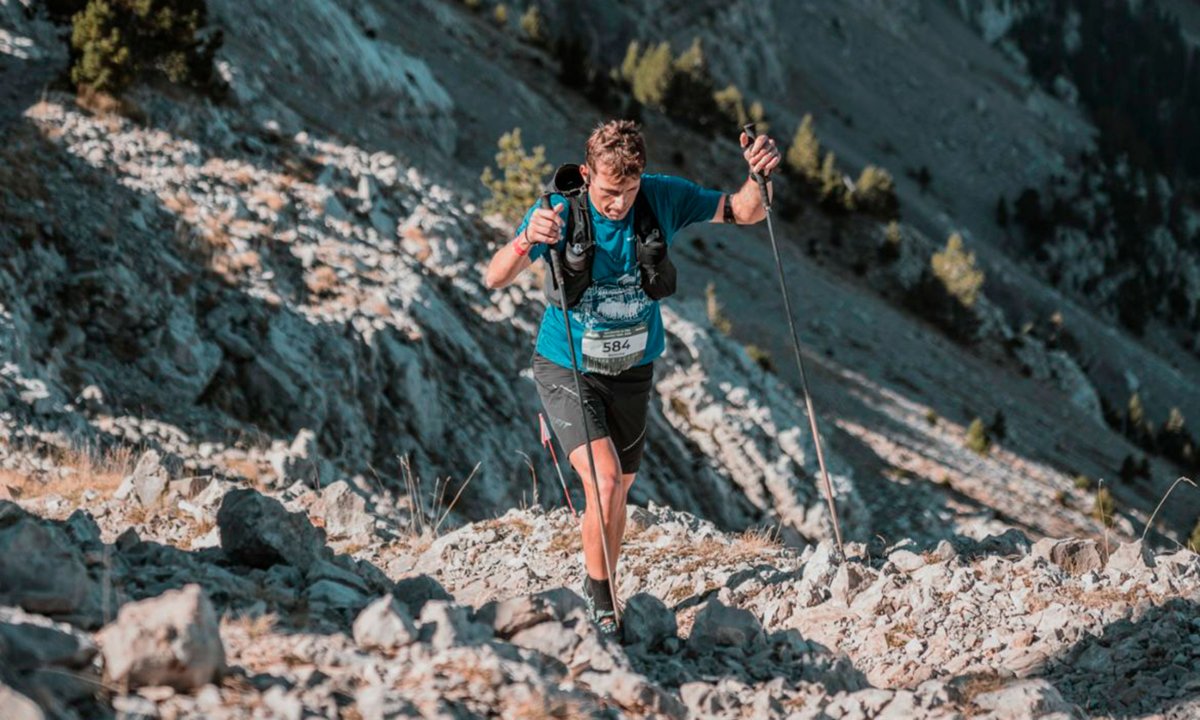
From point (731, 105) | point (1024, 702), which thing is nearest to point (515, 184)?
point (1024, 702)

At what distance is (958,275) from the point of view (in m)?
68.9

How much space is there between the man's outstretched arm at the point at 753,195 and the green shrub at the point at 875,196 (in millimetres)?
69334

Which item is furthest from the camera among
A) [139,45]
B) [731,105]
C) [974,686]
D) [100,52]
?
[731,105]

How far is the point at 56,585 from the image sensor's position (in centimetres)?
405

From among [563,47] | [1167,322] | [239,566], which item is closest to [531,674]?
[239,566]

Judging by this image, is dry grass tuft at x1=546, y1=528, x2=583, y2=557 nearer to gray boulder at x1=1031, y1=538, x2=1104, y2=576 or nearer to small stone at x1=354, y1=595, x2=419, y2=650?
gray boulder at x1=1031, y1=538, x2=1104, y2=576

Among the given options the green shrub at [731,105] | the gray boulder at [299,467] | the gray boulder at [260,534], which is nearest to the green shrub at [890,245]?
the green shrub at [731,105]

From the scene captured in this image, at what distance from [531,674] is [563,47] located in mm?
64018

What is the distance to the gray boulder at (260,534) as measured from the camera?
5547 millimetres

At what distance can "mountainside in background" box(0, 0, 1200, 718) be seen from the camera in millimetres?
4430

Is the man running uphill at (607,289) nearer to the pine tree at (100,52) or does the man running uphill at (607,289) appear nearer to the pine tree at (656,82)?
the pine tree at (100,52)

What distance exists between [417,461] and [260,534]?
1051 cm

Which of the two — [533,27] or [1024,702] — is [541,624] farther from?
[533,27]

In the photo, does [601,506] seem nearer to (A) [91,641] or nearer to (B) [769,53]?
(A) [91,641]
